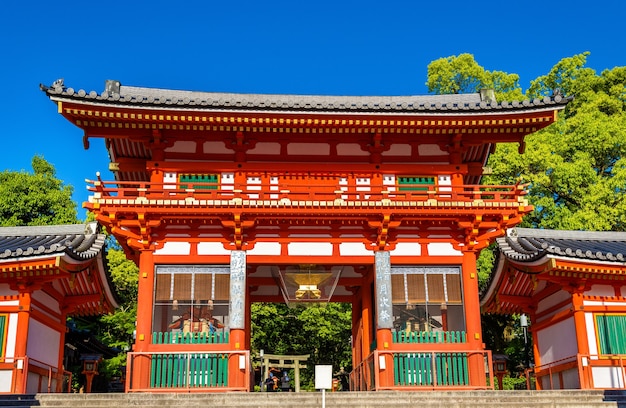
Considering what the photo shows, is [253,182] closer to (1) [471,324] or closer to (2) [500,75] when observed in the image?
(1) [471,324]

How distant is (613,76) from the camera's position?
111ft

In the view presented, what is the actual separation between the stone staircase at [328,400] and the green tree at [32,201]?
21.9m

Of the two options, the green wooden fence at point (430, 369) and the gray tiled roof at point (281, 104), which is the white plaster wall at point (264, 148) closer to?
the gray tiled roof at point (281, 104)

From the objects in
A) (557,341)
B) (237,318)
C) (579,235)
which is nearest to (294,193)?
(237,318)

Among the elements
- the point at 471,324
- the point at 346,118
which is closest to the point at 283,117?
the point at 346,118

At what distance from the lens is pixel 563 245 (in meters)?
17.8

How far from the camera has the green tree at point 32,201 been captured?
1297 inches

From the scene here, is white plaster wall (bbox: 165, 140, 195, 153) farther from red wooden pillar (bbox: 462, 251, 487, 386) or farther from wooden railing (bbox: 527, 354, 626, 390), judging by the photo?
wooden railing (bbox: 527, 354, 626, 390)

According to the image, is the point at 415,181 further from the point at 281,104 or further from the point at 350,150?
the point at 281,104

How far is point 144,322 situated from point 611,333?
442 inches

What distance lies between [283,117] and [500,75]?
2374 centimetres

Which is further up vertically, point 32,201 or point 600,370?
point 32,201

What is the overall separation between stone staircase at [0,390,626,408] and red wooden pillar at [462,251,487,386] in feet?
6.25

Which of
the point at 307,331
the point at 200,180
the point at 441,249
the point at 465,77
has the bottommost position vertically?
the point at 307,331
